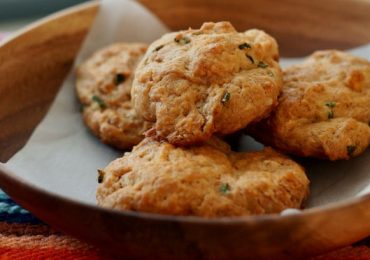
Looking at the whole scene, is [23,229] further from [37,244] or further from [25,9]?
[25,9]

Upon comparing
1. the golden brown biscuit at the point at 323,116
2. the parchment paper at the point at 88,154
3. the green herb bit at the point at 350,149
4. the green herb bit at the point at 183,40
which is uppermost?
the green herb bit at the point at 183,40

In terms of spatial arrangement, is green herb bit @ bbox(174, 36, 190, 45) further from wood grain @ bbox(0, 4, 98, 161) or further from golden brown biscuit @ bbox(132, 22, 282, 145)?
wood grain @ bbox(0, 4, 98, 161)

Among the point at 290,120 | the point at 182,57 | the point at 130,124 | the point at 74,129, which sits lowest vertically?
the point at 74,129

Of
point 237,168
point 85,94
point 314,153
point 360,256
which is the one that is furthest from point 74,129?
→ point 360,256

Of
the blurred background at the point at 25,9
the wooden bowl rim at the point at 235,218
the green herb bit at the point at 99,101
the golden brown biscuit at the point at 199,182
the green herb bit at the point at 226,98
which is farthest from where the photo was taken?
the blurred background at the point at 25,9

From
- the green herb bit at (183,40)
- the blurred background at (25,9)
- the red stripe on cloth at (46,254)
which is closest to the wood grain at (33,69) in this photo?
the red stripe on cloth at (46,254)

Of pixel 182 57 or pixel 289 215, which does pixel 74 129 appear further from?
pixel 289 215

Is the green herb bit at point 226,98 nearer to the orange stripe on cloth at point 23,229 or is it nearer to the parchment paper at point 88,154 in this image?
the parchment paper at point 88,154
